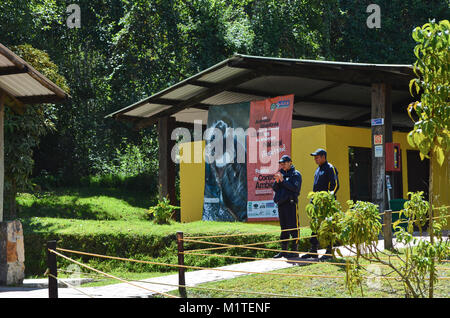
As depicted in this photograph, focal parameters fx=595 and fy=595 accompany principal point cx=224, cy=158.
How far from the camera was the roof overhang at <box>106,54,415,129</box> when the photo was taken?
43.0 feet

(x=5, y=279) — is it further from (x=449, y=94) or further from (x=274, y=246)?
(x=449, y=94)

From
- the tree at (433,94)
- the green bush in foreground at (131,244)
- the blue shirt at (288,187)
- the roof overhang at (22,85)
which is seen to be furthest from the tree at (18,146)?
the tree at (433,94)

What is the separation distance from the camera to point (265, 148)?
14789 mm

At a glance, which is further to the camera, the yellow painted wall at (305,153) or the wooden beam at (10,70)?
the yellow painted wall at (305,153)

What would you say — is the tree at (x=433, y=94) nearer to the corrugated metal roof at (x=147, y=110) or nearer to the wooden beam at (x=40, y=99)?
the wooden beam at (x=40, y=99)

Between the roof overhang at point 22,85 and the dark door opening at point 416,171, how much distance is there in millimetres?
10335

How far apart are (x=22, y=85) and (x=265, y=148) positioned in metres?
6.55

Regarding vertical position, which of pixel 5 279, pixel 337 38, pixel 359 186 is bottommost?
pixel 5 279

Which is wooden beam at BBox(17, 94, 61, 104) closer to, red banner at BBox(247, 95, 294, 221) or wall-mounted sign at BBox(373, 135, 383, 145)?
red banner at BBox(247, 95, 294, 221)

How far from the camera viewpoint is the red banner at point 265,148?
14.4 meters

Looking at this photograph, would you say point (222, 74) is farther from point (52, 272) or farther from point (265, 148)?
point (52, 272)
